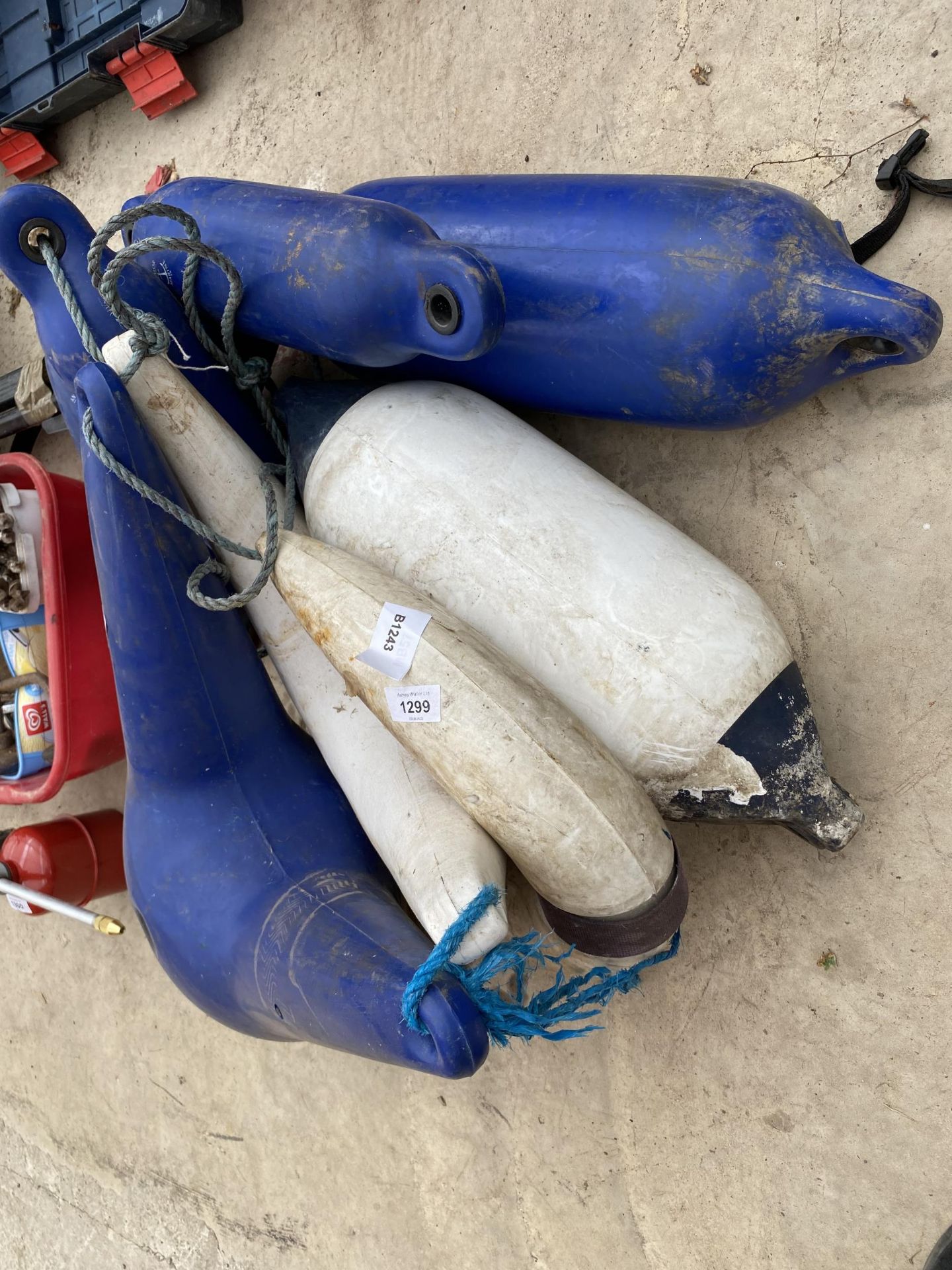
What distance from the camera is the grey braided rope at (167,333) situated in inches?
37.2

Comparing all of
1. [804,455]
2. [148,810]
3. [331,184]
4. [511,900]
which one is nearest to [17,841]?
[148,810]

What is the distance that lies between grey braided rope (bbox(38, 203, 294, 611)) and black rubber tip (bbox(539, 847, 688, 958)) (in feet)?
1.49

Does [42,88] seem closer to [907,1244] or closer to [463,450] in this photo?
[463,450]

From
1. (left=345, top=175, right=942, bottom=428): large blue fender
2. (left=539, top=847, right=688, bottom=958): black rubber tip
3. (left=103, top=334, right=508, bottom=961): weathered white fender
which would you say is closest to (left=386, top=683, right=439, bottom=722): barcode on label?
(left=103, top=334, right=508, bottom=961): weathered white fender

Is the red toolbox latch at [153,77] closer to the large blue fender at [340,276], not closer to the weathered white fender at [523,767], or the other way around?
the large blue fender at [340,276]

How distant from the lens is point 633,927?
2.98 ft

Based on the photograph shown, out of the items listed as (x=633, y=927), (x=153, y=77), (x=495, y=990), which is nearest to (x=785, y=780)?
(x=633, y=927)

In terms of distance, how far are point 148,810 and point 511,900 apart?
0.45 m

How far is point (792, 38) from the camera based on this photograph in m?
1.08

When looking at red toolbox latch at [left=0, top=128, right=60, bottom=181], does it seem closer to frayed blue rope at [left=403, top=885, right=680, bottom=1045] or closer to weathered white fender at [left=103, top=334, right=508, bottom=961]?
weathered white fender at [left=103, top=334, right=508, bottom=961]

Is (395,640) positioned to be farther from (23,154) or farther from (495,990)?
(23,154)

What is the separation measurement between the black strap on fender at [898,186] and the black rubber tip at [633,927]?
0.66 metres

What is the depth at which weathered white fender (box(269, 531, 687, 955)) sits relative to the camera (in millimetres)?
840

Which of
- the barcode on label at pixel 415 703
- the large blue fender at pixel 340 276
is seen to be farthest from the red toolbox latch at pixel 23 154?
the barcode on label at pixel 415 703
